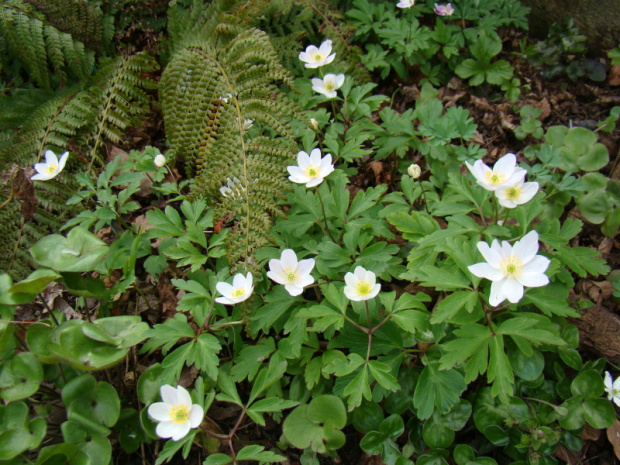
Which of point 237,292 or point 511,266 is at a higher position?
point 511,266

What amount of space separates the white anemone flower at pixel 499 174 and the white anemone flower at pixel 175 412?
1.68m

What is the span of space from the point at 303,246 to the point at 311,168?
17.6 inches

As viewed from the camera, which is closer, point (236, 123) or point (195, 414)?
point (195, 414)

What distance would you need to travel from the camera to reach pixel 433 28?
13.1 ft

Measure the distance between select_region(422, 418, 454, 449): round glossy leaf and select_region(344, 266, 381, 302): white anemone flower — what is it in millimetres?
716

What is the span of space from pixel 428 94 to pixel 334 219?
1682 millimetres

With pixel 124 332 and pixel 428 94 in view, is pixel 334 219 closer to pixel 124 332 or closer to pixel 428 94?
pixel 124 332

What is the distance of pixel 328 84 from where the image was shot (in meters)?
3.12

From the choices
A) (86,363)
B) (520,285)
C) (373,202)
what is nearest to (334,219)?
(373,202)

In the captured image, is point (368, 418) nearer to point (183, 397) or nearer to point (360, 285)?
point (360, 285)

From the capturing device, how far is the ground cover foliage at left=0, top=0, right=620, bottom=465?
6.59 ft

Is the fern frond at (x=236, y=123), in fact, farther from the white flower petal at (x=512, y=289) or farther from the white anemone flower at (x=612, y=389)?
the white anemone flower at (x=612, y=389)

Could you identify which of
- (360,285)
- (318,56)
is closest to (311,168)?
(360,285)

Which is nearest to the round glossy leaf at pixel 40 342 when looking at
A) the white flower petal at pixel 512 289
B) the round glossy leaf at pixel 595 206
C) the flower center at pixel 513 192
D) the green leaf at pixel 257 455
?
the green leaf at pixel 257 455
